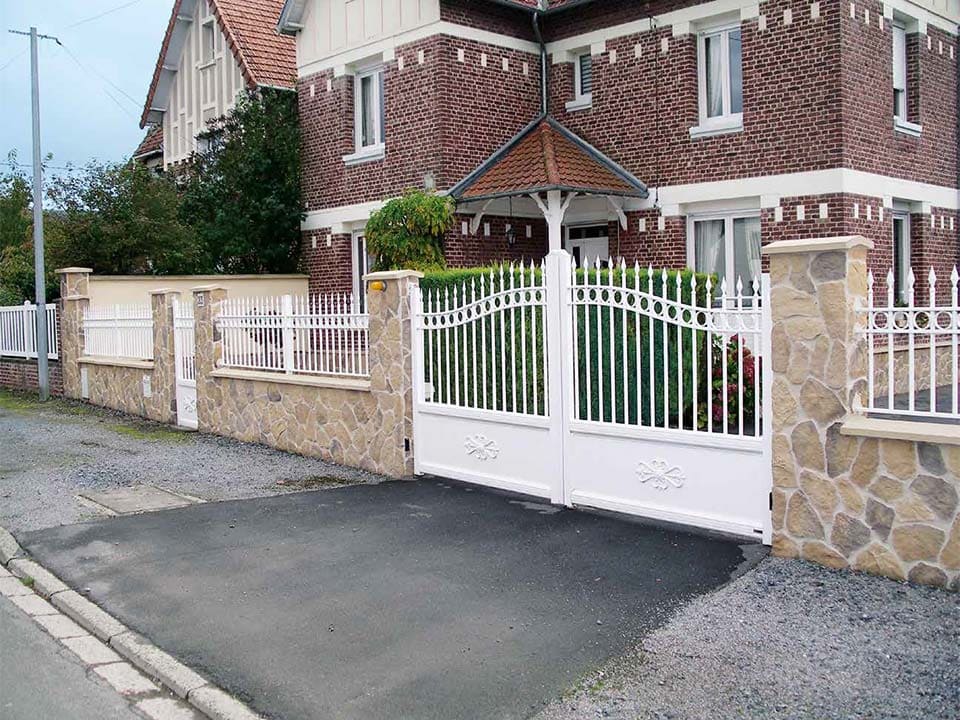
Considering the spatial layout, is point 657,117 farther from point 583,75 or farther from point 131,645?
point 131,645

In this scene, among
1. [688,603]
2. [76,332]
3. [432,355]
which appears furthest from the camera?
[76,332]

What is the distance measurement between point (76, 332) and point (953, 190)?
15.6 meters

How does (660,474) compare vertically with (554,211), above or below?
below

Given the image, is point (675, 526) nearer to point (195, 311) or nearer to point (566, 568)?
point (566, 568)

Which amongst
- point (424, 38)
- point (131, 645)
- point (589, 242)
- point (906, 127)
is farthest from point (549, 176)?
point (131, 645)

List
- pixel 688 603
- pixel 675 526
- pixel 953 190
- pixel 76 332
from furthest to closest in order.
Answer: pixel 76 332
pixel 953 190
pixel 675 526
pixel 688 603

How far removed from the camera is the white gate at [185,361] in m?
14.4

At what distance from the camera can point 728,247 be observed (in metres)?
16.0

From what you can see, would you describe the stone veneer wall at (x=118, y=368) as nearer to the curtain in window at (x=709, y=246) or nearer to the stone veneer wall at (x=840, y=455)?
the curtain in window at (x=709, y=246)

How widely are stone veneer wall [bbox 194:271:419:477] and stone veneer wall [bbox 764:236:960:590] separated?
437 cm

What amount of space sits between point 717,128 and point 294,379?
26.4 ft

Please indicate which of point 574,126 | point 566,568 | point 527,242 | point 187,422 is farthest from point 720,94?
point 566,568

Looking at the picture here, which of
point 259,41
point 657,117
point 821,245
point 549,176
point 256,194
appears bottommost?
point 821,245

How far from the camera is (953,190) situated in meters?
17.3
